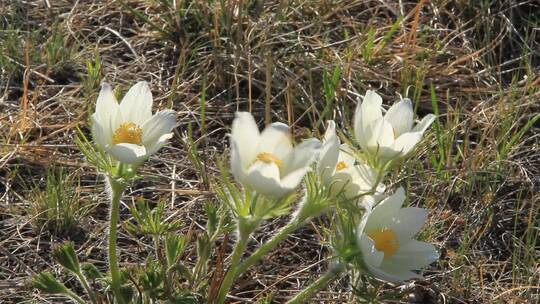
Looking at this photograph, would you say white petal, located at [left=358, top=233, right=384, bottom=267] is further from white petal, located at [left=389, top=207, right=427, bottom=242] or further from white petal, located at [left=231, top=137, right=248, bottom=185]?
A: white petal, located at [left=231, top=137, right=248, bottom=185]

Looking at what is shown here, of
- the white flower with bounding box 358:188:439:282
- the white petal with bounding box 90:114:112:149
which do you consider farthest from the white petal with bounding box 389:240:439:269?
the white petal with bounding box 90:114:112:149

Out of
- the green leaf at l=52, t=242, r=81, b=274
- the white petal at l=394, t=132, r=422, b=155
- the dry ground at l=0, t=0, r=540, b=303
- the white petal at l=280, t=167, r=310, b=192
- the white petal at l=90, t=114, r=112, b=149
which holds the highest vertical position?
the white petal at l=90, t=114, r=112, b=149

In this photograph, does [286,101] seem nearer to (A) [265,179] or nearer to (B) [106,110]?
(B) [106,110]

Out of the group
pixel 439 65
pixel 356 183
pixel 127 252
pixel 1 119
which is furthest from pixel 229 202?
pixel 439 65

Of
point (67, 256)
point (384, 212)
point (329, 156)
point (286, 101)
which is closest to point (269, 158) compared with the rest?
point (329, 156)

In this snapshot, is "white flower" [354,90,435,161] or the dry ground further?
the dry ground

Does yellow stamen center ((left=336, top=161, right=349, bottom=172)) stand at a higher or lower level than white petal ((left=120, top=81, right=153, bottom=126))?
lower

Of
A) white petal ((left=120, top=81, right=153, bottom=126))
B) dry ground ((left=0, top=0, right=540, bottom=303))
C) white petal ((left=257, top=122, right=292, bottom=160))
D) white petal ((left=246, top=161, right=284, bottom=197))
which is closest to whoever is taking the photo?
white petal ((left=246, top=161, right=284, bottom=197))

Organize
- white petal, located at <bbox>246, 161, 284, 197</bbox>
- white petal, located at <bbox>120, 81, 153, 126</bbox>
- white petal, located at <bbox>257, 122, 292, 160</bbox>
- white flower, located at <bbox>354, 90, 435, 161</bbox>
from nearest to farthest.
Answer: white petal, located at <bbox>246, 161, 284, 197</bbox> → white petal, located at <bbox>257, 122, 292, 160</bbox> → white flower, located at <bbox>354, 90, 435, 161</bbox> → white petal, located at <bbox>120, 81, 153, 126</bbox>
